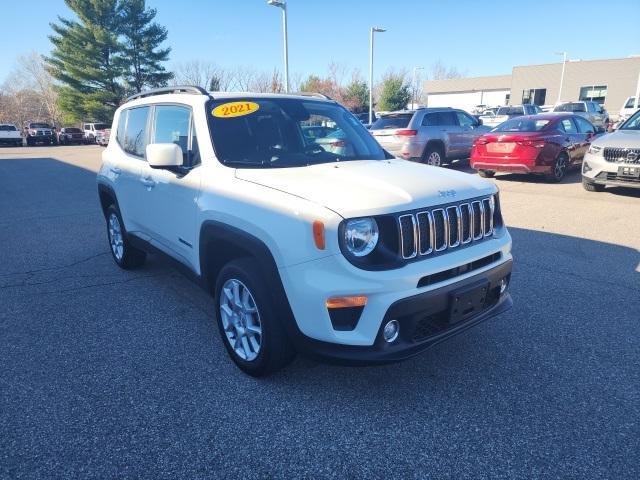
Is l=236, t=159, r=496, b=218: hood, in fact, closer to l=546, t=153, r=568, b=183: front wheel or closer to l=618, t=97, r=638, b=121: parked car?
l=546, t=153, r=568, b=183: front wheel

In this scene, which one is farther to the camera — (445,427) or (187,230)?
(187,230)

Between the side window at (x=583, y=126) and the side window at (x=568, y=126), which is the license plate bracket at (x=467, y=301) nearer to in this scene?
the side window at (x=568, y=126)

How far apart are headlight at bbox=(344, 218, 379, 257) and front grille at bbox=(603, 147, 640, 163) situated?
7792 mm

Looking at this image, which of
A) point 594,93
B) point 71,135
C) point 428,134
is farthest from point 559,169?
point 594,93

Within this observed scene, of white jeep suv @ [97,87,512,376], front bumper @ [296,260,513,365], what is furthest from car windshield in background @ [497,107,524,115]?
front bumper @ [296,260,513,365]

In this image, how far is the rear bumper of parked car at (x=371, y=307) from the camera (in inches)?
93.0

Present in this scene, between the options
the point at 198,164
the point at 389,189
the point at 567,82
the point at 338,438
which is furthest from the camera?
the point at 567,82

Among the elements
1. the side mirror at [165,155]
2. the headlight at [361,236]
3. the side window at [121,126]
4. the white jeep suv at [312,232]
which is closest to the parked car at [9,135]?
the side window at [121,126]

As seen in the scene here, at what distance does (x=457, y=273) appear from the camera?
8.89 ft

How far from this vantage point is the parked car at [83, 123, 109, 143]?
3625cm

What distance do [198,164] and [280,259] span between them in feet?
4.14

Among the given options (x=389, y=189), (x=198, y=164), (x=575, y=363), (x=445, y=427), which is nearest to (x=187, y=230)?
(x=198, y=164)

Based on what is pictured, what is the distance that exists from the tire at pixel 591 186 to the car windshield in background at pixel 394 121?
4.58 metres

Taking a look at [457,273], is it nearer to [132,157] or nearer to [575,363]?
[575,363]
